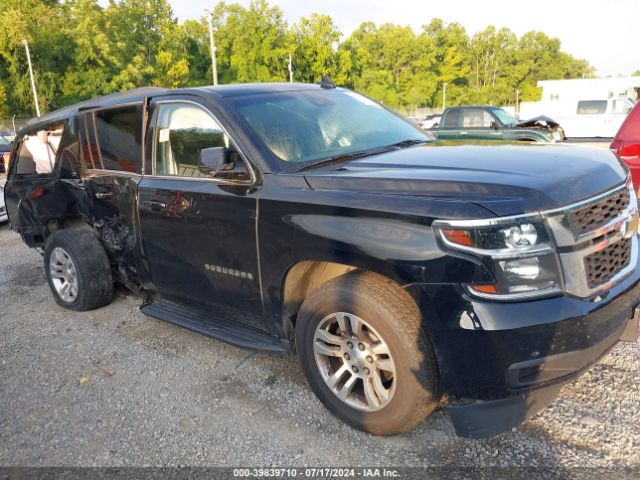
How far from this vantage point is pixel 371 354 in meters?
2.84

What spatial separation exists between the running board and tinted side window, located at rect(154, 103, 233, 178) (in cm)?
98

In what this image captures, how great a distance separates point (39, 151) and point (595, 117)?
20624 mm

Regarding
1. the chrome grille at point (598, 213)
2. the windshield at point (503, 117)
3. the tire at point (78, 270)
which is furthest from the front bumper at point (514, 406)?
the windshield at point (503, 117)

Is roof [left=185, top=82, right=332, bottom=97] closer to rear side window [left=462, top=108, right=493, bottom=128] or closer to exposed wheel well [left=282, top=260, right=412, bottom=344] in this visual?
exposed wheel well [left=282, top=260, right=412, bottom=344]

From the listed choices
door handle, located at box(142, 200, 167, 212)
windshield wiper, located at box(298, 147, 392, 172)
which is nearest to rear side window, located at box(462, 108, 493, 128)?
windshield wiper, located at box(298, 147, 392, 172)

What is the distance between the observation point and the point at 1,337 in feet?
15.2

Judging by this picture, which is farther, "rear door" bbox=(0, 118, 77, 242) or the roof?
"rear door" bbox=(0, 118, 77, 242)

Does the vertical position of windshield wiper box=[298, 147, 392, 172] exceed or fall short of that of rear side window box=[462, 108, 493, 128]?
it exceeds it

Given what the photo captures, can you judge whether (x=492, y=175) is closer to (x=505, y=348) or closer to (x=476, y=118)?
(x=505, y=348)

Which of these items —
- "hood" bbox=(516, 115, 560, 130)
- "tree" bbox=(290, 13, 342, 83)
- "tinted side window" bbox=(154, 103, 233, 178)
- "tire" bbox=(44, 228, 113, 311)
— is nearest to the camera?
"tinted side window" bbox=(154, 103, 233, 178)

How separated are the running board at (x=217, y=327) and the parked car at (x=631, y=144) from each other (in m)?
4.74

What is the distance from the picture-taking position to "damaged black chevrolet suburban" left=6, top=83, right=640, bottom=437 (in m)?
2.44

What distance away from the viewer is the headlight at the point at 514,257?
7.91ft

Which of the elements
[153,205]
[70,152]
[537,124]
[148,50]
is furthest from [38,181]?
[148,50]
